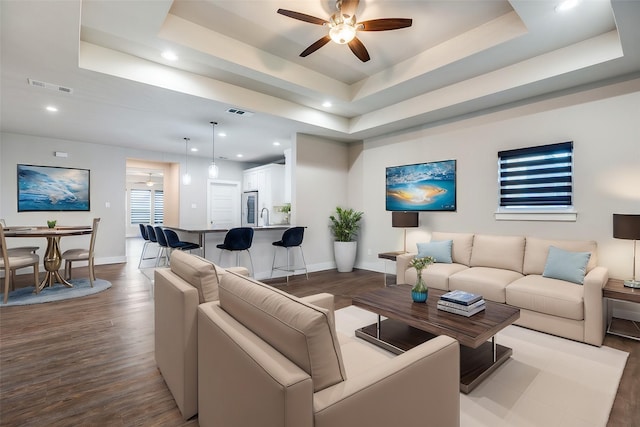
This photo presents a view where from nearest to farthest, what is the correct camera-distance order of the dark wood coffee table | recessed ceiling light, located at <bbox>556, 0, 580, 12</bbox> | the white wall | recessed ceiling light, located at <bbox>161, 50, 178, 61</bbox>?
the dark wood coffee table < recessed ceiling light, located at <bbox>556, 0, 580, 12</bbox> < recessed ceiling light, located at <bbox>161, 50, 178, 61</bbox> < the white wall

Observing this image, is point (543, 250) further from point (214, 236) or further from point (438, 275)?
point (214, 236)

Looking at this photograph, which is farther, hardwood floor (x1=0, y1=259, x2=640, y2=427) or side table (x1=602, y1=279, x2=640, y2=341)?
side table (x1=602, y1=279, x2=640, y2=341)

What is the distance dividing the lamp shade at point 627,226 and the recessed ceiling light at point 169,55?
482 centimetres

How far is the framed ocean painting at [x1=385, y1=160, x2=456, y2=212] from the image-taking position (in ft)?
16.0

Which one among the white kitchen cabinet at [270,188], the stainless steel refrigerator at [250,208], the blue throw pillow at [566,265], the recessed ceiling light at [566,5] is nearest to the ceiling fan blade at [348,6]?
the recessed ceiling light at [566,5]

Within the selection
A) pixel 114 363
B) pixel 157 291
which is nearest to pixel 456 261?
pixel 157 291

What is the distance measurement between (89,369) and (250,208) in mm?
6543

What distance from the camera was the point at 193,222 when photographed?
27.2ft

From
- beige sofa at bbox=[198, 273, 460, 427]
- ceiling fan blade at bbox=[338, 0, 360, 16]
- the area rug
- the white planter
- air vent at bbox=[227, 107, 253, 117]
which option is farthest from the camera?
the white planter

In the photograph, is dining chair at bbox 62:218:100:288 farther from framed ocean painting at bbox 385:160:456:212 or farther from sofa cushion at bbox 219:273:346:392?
framed ocean painting at bbox 385:160:456:212

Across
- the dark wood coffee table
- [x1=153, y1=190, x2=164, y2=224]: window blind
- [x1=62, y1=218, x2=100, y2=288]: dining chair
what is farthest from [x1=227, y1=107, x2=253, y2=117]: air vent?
[x1=153, y1=190, x2=164, y2=224]: window blind

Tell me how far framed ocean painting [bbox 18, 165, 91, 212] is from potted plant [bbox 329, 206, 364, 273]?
5.32 metres

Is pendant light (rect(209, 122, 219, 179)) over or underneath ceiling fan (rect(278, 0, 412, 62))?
underneath

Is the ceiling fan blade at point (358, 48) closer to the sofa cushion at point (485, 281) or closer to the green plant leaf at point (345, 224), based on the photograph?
the sofa cushion at point (485, 281)
